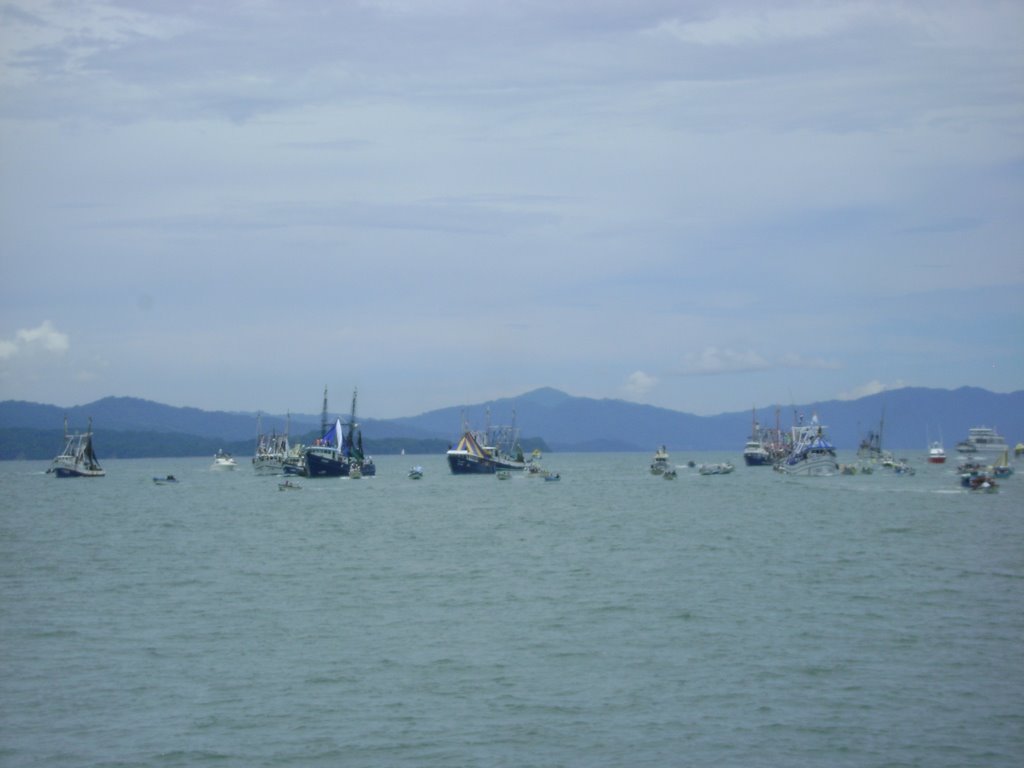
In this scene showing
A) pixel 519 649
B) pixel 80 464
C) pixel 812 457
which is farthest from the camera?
pixel 80 464

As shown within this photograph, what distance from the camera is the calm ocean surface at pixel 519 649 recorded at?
76.3 ft

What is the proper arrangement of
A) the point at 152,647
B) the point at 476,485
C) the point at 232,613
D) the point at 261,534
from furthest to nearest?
1. the point at 476,485
2. the point at 261,534
3. the point at 232,613
4. the point at 152,647

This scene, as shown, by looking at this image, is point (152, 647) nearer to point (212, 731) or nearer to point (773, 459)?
point (212, 731)

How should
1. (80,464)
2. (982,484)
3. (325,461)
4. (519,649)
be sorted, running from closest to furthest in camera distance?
(519,649), (982,484), (325,461), (80,464)

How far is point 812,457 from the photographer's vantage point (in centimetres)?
15612

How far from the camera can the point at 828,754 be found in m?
22.2

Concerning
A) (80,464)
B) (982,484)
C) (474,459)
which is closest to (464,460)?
(474,459)

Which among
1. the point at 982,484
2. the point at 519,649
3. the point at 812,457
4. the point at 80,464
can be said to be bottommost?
the point at 519,649

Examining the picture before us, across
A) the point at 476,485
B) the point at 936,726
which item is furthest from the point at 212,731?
the point at 476,485

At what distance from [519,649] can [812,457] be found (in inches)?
5154

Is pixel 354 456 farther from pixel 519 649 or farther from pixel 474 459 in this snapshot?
pixel 519 649

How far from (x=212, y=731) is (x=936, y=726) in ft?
49.2

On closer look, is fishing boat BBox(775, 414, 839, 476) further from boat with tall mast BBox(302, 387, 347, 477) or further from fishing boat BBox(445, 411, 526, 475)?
boat with tall mast BBox(302, 387, 347, 477)

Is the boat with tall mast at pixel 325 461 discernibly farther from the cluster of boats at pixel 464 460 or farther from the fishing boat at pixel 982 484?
the fishing boat at pixel 982 484
